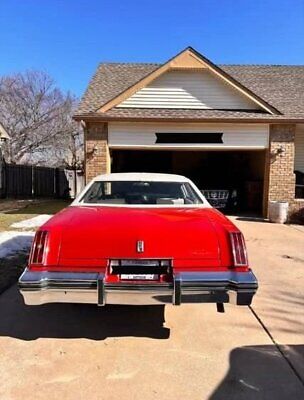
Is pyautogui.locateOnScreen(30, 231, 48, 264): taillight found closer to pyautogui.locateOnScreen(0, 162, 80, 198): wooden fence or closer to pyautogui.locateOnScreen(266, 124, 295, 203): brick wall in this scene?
pyautogui.locateOnScreen(266, 124, 295, 203): brick wall

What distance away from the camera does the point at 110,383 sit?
11.0 feet

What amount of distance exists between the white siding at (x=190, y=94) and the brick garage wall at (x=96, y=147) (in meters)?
1.58

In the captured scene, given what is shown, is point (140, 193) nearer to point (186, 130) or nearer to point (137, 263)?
point (137, 263)

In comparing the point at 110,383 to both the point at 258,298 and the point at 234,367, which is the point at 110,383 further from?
the point at 258,298

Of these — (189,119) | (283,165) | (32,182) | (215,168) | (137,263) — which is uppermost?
(189,119)

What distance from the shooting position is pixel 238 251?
401cm

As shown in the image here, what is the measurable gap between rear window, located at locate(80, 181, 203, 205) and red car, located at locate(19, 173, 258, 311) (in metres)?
1.18

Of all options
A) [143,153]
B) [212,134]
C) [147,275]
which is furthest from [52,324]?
[143,153]

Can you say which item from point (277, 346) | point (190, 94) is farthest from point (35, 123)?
point (277, 346)

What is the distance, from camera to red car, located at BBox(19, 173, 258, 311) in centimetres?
380

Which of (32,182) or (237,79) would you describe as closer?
(237,79)

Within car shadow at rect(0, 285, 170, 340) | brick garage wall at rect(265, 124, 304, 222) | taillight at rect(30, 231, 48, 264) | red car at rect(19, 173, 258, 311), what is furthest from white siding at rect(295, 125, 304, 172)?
taillight at rect(30, 231, 48, 264)

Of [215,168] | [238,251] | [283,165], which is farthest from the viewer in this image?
[215,168]

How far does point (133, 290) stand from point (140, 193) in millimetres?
2129
